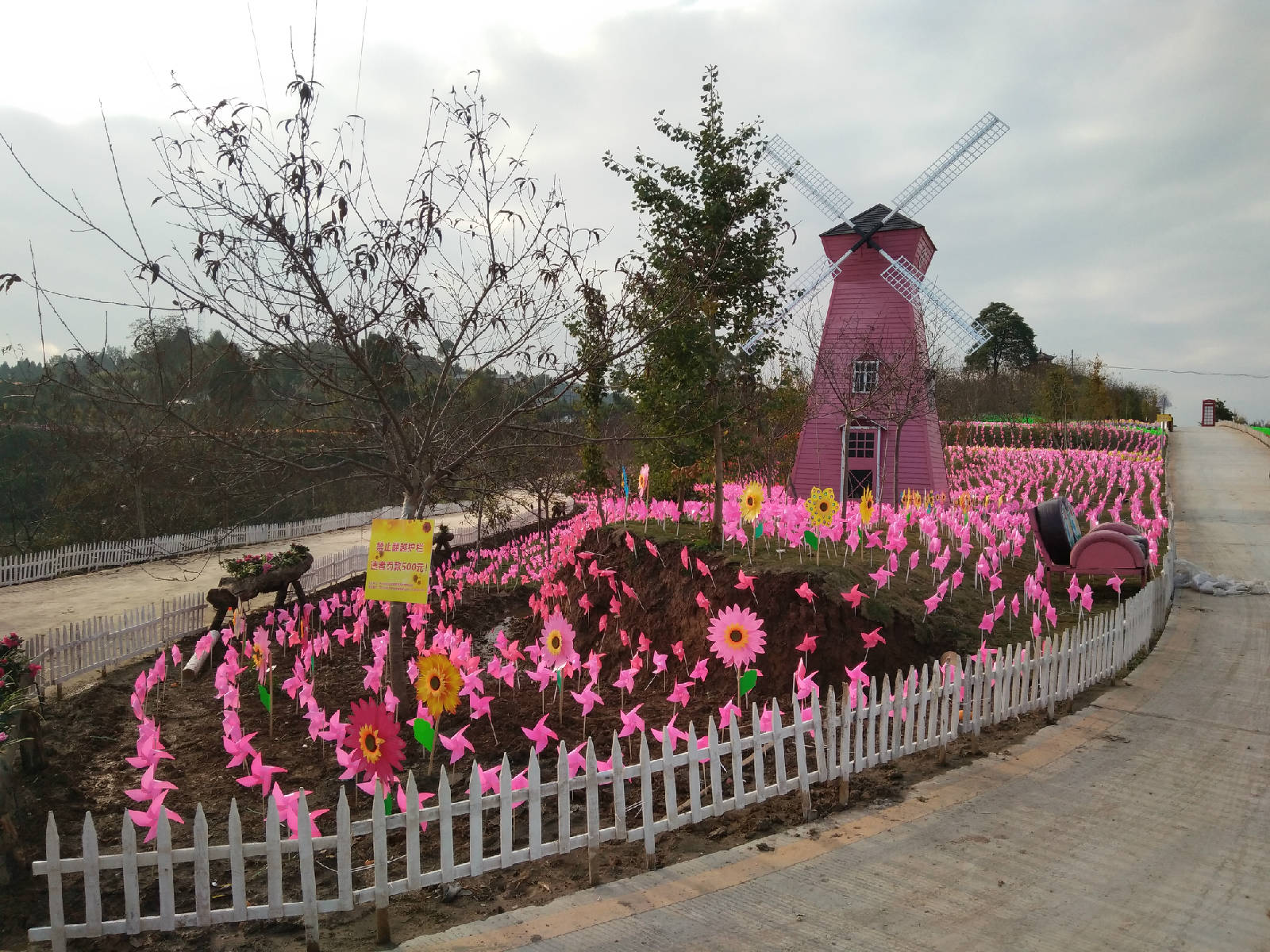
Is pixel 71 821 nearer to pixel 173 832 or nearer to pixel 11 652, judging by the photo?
pixel 173 832

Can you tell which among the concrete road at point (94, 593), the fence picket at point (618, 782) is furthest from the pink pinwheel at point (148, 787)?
the concrete road at point (94, 593)

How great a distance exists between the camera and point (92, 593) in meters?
19.2

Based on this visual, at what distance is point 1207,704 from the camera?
789 centimetres

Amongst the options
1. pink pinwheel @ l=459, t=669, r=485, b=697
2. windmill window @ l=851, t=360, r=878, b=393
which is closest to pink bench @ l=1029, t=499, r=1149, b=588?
pink pinwheel @ l=459, t=669, r=485, b=697

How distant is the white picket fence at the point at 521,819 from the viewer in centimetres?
388

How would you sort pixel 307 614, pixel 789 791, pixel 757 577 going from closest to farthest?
pixel 789 791, pixel 757 577, pixel 307 614

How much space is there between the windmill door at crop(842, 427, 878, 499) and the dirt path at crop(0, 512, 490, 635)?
11460 millimetres

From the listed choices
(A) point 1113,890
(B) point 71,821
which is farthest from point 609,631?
(A) point 1113,890

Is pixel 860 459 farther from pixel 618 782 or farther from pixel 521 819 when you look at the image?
pixel 618 782

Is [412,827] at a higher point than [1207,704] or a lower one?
higher

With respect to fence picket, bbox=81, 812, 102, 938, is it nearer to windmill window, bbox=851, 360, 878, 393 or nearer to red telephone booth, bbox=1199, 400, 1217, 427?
windmill window, bbox=851, 360, 878, 393

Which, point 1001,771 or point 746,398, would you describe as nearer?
point 1001,771

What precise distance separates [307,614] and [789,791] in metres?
8.05

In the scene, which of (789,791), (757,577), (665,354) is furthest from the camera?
(665,354)
